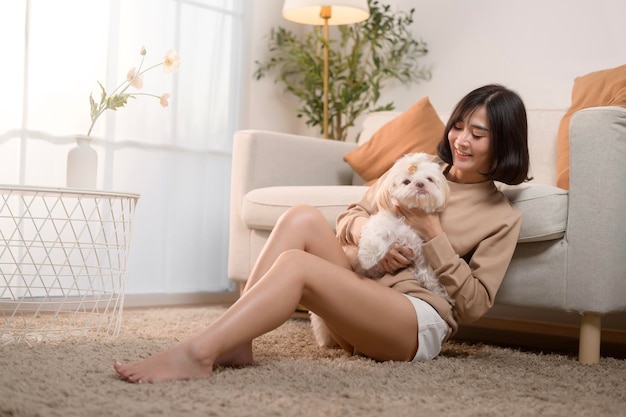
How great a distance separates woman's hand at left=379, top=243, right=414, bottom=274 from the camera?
1.91 m

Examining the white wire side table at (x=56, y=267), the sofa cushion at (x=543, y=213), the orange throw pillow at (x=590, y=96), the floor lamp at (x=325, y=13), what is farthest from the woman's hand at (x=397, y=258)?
the floor lamp at (x=325, y=13)

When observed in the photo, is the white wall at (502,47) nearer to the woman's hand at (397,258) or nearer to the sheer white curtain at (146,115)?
the sheer white curtain at (146,115)

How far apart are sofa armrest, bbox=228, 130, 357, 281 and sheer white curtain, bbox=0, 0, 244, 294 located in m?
0.70

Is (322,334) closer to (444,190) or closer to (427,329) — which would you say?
(427,329)

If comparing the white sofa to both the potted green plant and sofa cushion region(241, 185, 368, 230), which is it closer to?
sofa cushion region(241, 185, 368, 230)

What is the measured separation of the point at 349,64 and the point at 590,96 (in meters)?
1.69

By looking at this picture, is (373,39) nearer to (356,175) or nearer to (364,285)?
(356,175)

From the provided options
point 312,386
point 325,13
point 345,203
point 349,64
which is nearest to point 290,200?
point 345,203

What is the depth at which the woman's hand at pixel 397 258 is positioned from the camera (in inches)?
75.3

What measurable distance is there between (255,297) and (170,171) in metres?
2.26

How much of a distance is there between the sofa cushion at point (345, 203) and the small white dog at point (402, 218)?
0.34m

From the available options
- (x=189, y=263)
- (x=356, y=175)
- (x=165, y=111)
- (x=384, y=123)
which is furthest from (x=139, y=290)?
(x=384, y=123)

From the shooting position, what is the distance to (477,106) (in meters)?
2.00

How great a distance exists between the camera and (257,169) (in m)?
3.09
